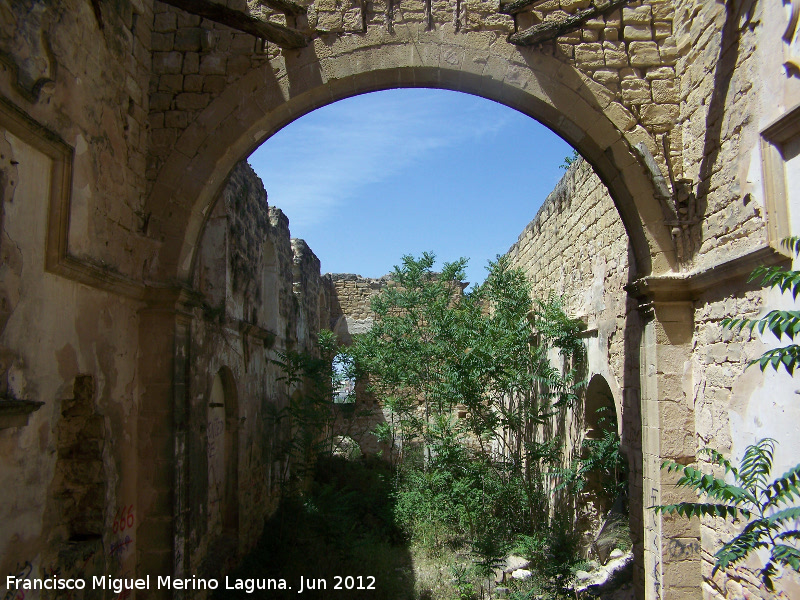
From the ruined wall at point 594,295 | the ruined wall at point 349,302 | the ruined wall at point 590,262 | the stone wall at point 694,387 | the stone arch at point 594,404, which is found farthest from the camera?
the ruined wall at point 349,302

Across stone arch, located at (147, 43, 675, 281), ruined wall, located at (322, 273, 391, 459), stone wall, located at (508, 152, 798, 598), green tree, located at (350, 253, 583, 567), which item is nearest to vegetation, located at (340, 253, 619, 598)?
green tree, located at (350, 253, 583, 567)

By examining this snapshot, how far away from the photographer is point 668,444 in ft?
14.6

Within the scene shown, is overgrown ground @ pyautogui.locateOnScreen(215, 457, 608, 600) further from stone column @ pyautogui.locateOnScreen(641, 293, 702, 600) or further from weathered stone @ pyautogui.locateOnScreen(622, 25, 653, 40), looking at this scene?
weathered stone @ pyautogui.locateOnScreen(622, 25, 653, 40)

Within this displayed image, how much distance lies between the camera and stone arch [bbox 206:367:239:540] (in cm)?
693

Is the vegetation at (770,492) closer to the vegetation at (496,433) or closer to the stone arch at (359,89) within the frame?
the stone arch at (359,89)

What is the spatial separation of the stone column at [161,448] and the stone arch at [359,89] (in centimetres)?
46

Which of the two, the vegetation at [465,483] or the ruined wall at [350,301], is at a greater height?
the ruined wall at [350,301]

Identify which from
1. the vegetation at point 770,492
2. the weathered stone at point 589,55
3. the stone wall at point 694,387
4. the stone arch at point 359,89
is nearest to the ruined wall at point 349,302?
the stone wall at point 694,387

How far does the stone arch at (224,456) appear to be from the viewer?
693 centimetres

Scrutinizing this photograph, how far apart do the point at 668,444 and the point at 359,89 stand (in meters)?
3.59

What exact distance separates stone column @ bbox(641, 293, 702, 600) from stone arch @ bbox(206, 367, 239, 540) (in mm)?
4504

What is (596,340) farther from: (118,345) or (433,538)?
(118,345)

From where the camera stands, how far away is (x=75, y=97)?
3.85 meters

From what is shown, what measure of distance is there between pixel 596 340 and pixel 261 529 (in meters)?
5.15
